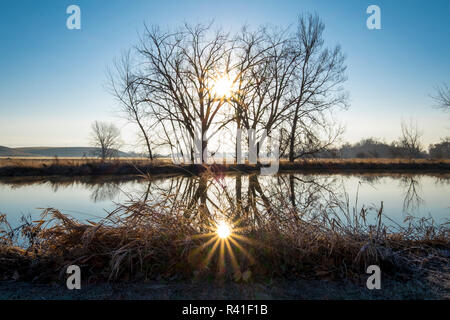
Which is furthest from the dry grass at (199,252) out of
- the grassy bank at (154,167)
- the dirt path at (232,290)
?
the grassy bank at (154,167)

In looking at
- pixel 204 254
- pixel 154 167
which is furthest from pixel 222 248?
pixel 154 167

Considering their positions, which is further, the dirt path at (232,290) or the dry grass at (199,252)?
the dry grass at (199,252)

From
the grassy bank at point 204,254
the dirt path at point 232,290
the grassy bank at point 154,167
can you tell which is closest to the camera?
the dirt path at point 232,290

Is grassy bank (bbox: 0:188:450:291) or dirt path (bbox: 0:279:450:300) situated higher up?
grassy bank (bbox: 0:188:450:291)

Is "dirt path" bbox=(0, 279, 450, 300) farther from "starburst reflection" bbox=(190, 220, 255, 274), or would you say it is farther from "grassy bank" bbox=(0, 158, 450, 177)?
"grassy bank" bbox=(0, 158, 450, 177)

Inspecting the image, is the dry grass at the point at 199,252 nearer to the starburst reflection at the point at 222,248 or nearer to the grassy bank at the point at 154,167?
the starburst reflection at the point at 222,248

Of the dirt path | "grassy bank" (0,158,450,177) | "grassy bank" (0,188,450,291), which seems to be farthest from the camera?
"grassy bank" (0,158,450,177)

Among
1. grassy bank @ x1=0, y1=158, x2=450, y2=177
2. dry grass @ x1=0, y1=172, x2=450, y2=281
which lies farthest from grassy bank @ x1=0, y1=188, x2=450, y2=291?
grassy bank @ x1=0, y1=158, x2=450, y2=177

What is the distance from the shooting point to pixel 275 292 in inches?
86.0

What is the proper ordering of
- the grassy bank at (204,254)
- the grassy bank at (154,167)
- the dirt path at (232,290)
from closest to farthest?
the dirt path at (232,290), the grassy bank at (204,254), the grassy bank at (154,167)

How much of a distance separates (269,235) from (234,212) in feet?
2.39

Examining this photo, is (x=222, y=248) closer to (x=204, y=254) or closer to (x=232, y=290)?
(x=204, y=254)

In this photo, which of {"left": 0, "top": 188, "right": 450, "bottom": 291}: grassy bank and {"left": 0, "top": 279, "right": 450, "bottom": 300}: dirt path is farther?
{"left": 0, "top": 188, "right": 450, "bottom": 291}: grassy bank

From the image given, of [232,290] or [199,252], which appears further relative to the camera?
[199,252]
